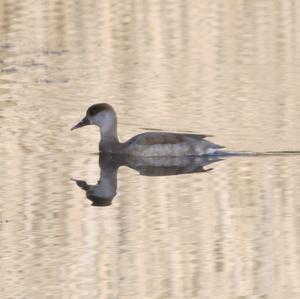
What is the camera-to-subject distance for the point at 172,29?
61.4ft

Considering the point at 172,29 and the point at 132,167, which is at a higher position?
the point at 172,29

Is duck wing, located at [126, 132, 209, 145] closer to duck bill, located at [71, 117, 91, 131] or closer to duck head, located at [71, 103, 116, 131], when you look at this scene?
duck head, located at [71, 103, 116, 131]

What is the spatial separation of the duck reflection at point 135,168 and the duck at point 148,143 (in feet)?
0.16

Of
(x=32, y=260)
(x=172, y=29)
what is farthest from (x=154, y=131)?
(x=172, y=29)

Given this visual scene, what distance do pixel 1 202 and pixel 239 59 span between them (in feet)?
22.3

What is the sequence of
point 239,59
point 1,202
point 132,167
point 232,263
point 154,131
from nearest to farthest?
point 232,263, point 1,202, point 132,167, point 154,131, point 239,59

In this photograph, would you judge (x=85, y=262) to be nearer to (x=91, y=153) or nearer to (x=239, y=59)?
(x=91, y=153)

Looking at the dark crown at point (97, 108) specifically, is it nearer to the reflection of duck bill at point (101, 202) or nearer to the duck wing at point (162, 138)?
the duck wing at point (162, 138)

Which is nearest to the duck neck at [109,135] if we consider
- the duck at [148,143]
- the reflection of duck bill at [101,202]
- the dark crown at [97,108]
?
the duck at [148,143]

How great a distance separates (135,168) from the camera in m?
11.6

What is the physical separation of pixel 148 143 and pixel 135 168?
377 millimetres

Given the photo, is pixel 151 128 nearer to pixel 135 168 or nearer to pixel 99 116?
pixel 99 116

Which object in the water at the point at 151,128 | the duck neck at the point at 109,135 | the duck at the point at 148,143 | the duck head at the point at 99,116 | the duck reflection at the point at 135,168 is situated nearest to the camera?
the water at the point at 151,128

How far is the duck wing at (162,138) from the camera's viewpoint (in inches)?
465
